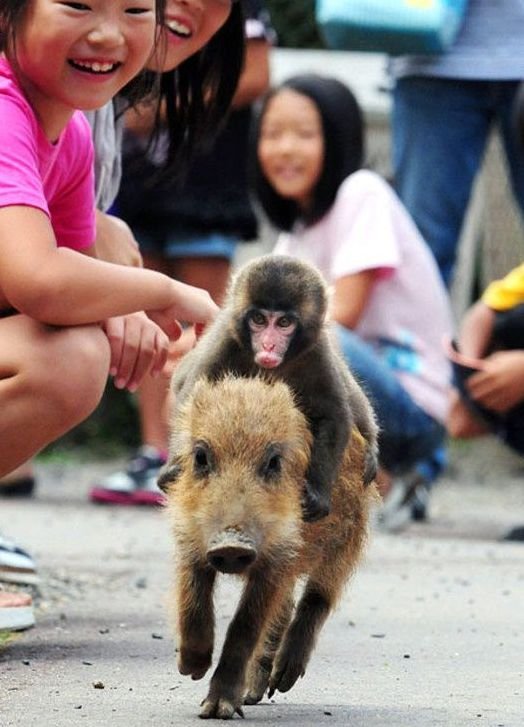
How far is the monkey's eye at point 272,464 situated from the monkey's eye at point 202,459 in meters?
0.09

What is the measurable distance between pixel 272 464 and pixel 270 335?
311 mm

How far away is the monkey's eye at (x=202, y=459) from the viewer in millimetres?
3288

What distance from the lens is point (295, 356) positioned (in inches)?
139

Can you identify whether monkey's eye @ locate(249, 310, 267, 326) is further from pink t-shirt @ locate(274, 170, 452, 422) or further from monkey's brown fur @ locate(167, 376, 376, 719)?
pink t-shirt @ locate(274, 170, 452, 422)

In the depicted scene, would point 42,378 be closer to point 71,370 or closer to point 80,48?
point 71,370

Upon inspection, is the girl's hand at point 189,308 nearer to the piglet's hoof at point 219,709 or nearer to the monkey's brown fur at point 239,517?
the monkey's brown fur at point 239,517

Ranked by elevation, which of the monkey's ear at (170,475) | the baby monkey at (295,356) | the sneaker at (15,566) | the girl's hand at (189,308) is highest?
the baby monkey at (295,356)

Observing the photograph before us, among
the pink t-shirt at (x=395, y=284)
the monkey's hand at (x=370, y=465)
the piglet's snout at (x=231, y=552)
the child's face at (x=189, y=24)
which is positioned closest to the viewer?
the piglet's snout at (x=231, y=552)

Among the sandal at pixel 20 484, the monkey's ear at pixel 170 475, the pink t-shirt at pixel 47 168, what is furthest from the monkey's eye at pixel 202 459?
the sandal at pixel 20 484

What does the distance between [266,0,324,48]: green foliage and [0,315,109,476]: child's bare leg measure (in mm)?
7103

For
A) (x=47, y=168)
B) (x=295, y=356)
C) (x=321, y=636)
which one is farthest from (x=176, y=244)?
(x=295, y=356)

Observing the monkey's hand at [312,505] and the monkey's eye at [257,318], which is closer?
the monkey's hand at [312,505]

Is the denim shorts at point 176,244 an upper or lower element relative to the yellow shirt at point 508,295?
lower

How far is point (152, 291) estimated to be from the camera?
3.96 metres
